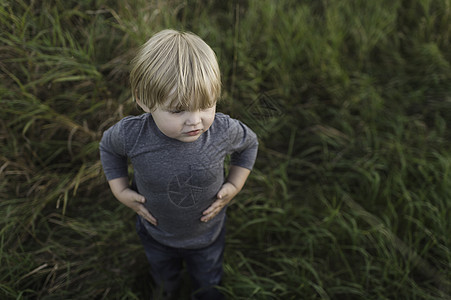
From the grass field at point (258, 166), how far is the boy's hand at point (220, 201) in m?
0.48

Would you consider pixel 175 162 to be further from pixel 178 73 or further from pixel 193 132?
pixel 178 73

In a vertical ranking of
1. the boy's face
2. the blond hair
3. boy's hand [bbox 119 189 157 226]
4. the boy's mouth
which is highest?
the blond hair

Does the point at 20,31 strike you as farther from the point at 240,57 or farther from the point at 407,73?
the point at 407,73

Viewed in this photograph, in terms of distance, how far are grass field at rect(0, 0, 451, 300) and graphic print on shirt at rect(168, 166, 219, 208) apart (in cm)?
59

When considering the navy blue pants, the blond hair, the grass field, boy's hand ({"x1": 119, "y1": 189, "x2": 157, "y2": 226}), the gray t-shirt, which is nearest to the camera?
the blond hair

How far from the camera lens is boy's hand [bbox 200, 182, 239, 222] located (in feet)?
3.98

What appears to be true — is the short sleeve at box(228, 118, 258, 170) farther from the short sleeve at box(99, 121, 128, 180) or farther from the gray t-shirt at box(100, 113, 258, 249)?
the short sleeve at box(99, 121, 128, 180)

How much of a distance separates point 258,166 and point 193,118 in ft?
3.84

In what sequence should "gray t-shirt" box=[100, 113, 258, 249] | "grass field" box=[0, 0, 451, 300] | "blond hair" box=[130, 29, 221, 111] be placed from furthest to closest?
"grass field" box=[0, 0, 451, 300], "gray t-shirt" box=[100, 113, 258, 249], "blond hair" box=[130, 29, 221, 111]

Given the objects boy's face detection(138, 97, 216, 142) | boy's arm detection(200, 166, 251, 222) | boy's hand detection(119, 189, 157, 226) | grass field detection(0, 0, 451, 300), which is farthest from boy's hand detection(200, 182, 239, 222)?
grass field detection(0, 0, 451, 300)

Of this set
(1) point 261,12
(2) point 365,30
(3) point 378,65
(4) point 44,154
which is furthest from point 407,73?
(4) point 44,154

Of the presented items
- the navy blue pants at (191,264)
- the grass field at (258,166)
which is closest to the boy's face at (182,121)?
the navy blue pants at (191,264)

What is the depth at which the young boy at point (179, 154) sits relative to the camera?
935 millimetres

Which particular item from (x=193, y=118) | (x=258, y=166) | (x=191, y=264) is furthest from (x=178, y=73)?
(x=258, y=166)
